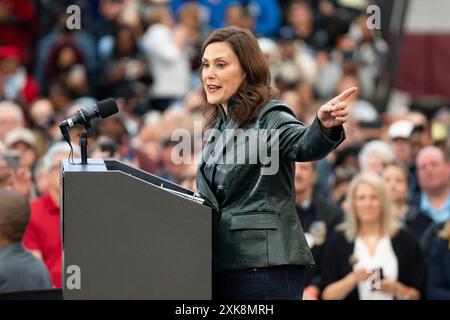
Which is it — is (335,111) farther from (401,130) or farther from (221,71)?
(401,130)

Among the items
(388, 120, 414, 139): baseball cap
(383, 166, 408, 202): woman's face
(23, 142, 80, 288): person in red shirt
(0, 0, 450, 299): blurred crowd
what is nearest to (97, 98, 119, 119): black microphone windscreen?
(0, 0, 450, 299): blurred crowd

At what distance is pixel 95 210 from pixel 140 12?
1130 centimetres

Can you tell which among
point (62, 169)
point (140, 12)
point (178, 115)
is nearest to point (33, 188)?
point (178, 115)

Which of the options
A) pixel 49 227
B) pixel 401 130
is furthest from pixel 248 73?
pixel 401 130

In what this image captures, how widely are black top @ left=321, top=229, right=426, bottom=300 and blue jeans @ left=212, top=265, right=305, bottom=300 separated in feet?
11.6

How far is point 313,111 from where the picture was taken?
49.0ft

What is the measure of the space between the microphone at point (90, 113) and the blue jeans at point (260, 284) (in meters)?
0.85

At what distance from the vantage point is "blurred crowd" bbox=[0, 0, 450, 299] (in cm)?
899

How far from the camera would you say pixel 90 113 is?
5566 millimetres

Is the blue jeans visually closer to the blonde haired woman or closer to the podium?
the podium

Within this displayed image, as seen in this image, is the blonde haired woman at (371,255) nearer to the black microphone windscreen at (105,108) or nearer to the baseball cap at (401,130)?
the black microphone windscreen at (105,108)

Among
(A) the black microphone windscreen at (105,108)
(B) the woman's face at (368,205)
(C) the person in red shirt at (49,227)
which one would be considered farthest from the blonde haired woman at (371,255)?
(A) the black microphone windscreen at (105,108)

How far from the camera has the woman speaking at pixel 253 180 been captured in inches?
215

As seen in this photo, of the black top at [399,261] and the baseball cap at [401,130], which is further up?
the baseball cap at [401,130]
